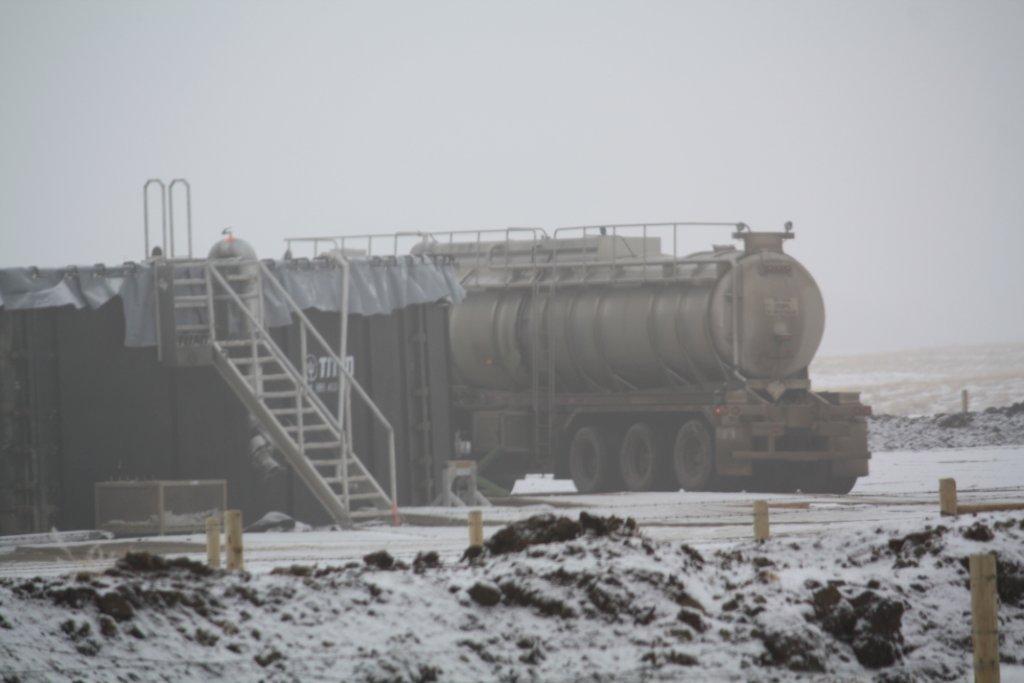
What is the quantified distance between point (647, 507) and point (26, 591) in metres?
15.8

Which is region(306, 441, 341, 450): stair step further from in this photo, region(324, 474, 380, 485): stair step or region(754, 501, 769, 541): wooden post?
region(754, 501, 769, 541): wooden post

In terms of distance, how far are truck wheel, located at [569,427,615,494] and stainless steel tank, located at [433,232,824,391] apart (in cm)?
88

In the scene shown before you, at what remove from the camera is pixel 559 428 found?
3903cm

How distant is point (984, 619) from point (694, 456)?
22.9 metres

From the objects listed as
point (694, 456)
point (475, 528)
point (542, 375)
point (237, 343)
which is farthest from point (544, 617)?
point (542, 375)

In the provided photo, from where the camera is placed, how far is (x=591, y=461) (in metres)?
38.7

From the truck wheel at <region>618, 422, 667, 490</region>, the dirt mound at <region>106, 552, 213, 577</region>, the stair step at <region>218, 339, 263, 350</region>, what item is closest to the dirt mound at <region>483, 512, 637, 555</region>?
the dirt mound at <region>106, 552, 213, 577</region>

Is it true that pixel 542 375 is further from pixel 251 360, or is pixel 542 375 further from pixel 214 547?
pixel 214 547

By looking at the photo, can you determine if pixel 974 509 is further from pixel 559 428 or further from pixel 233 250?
pixel 559 428

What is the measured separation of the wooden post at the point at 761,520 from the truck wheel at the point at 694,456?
14.2 m

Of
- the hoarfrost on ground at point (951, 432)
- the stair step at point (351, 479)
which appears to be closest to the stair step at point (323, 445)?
the stair step at point (351, 479)

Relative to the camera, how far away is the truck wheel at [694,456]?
119ft

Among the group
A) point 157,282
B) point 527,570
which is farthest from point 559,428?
point 527,570

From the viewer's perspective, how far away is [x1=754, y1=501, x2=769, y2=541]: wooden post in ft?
70.8
